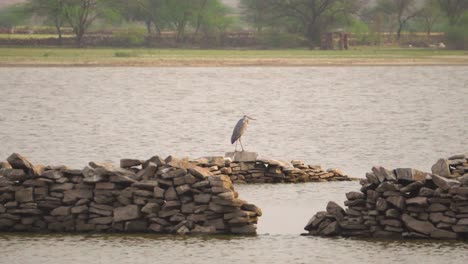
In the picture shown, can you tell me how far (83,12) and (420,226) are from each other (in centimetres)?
7452

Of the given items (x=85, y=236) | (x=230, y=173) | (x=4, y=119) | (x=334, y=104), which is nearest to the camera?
(x=85, y=236)

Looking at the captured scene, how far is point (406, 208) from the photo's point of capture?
18.0 m

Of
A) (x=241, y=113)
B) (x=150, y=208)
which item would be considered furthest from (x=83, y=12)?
(x=150, y=208)

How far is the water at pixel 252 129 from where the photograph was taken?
17.6 meters

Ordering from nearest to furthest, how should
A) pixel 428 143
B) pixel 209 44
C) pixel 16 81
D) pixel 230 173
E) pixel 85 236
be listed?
pixel 85 236
pixel 230 173
pixel 428 143
pixel 16 81
pixel 209 44

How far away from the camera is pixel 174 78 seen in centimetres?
7769

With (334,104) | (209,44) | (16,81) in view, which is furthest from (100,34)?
(334,104)

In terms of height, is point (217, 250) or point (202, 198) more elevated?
point (202, 198)

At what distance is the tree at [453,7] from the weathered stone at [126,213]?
3138 inches

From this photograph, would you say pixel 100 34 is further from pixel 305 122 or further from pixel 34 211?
pixel 34 211

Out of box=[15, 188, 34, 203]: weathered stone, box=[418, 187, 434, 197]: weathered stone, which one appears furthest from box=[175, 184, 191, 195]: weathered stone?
box=[418, 187, 434, 197]: weathered stone

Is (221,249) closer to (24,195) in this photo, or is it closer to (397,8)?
(24,195)

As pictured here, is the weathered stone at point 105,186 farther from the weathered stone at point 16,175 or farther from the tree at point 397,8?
the tree at point 397,8

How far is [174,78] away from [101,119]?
97.2ft
